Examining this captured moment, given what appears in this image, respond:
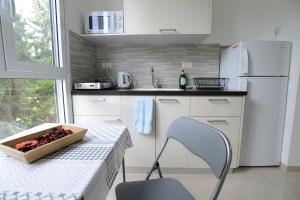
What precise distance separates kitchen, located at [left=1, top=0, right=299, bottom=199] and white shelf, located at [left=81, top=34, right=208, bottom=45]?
0.01 m

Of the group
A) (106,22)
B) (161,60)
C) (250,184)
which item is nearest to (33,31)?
(106,22)

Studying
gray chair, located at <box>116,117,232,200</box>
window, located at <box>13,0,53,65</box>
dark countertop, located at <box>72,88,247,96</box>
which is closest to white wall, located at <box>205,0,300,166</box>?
dark countertop, located at <box>72,88,247,96</box>

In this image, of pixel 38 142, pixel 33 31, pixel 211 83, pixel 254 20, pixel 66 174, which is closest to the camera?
pixel 66 174

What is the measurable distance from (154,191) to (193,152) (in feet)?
0.96

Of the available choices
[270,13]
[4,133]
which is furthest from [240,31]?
[4,133]

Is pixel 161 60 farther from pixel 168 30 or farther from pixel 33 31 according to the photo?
pixel 33 31

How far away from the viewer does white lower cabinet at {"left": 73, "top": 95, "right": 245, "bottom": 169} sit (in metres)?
1.72

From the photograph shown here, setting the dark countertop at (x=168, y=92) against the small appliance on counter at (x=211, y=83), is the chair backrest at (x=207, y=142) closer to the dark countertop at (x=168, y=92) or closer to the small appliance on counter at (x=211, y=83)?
the dark countertop at (x=168, y=92)

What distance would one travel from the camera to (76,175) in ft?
1.76

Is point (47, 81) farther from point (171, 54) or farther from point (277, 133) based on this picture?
point (277, 133)

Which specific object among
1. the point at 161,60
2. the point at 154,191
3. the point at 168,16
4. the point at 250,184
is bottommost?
the point at 250,184

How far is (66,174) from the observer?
1.78ft

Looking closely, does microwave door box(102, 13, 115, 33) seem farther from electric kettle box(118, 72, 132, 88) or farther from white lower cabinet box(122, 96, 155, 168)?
white lower cabinet box(122, 96, 155, 168)

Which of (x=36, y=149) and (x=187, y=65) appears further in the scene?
(x=187, y=65)
